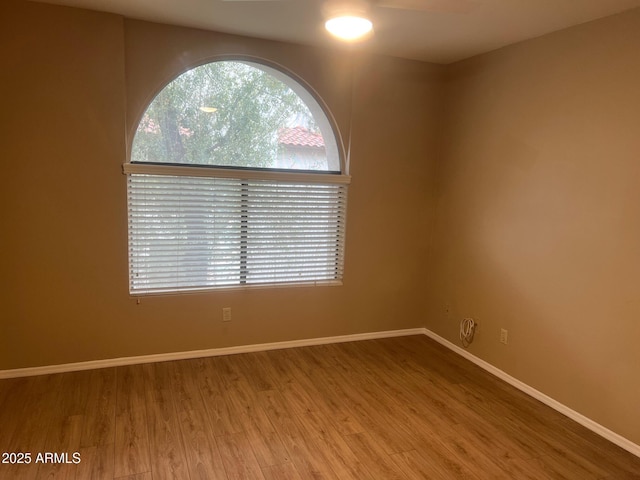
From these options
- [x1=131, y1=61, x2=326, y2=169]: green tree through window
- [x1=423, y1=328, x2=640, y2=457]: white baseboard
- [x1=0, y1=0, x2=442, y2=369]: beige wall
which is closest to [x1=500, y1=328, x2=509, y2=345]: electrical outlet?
[x1=423, y1=328, x2=640, y2=457]: white baseboard

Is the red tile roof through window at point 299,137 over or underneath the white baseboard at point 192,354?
over

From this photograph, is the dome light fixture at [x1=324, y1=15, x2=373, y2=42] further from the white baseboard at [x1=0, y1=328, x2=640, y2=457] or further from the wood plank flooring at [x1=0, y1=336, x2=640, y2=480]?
the white baseboard at [x1=0, y1=328, x2=640, y2=457]

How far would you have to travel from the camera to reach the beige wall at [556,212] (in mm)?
2547

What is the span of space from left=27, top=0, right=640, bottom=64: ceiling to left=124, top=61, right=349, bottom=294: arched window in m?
0.42

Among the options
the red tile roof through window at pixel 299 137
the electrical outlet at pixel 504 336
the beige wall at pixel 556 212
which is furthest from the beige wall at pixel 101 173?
the electrical outlet at pixel 504 336

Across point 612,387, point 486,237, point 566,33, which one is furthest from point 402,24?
point 612,387

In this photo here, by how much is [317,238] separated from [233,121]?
118 centimetres

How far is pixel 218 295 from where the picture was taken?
3506 mm

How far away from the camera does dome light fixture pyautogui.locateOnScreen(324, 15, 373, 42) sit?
81.7 inches

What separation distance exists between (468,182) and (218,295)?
7.54 feet

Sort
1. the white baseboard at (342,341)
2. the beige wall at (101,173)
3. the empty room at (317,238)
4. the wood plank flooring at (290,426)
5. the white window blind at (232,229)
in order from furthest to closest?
1. the white window blind at (232,229)
2. the beige wall at (101,173)
3. the white baseboard at (342,341)
4. the empty room at (317,238)
5. the wood plank flooring at (290,426)

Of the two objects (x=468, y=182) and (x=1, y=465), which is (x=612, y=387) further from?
(x=1, y=465)

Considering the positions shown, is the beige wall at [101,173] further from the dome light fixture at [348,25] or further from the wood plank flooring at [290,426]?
the dome light fixture at [348,25]

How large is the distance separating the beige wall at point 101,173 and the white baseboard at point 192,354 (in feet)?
0.16
